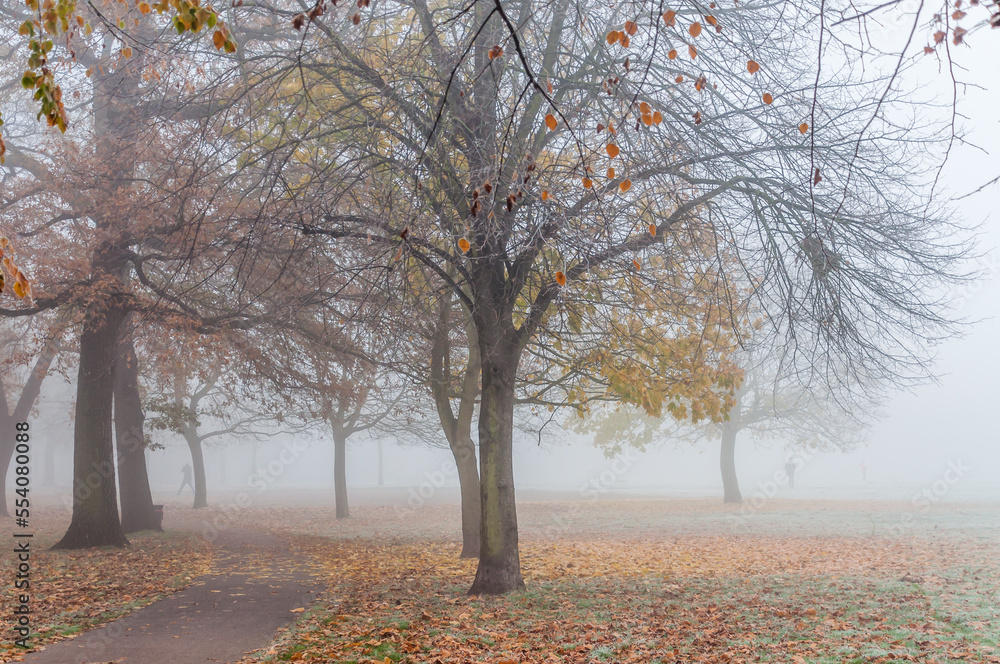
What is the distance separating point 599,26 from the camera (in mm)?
8977

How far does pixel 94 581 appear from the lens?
9.88 meters

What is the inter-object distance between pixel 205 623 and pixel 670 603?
17.5 ft

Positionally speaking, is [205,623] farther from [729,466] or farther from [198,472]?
[729,466]

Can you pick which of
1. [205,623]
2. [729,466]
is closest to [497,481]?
[205,623]

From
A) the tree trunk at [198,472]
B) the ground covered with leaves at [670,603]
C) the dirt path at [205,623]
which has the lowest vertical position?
the ground covered with leaves at [670,603]

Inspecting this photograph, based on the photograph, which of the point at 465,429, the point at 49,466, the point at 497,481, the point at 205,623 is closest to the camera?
the point at 205,623

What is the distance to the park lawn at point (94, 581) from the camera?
7355 millimetres

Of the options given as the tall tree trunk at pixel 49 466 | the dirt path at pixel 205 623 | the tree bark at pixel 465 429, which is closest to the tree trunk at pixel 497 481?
the dirt path at pixel 205 623

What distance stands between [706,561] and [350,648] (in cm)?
914

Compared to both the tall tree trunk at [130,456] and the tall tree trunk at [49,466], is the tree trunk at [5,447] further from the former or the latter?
the tall tree trunk at [49,466]

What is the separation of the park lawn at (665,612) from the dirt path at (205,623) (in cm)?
42

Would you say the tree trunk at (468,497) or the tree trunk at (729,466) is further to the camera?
the tree trunk at (729,466)

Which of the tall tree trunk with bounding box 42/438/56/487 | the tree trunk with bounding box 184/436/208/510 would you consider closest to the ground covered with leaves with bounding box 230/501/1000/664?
the tree trunk with bounding box 184/436/208/510

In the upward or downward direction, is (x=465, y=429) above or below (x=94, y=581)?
above
